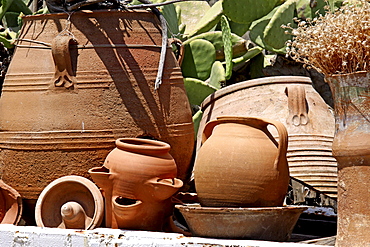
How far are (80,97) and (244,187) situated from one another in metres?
0.96

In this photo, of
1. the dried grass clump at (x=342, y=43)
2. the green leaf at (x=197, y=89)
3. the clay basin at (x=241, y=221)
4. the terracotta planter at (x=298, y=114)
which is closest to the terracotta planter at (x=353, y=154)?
the dried grass clump at (x=342, y=43)

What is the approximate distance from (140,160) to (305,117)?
3.32ft

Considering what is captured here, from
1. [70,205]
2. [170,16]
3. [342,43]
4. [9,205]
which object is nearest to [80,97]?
[70,205]

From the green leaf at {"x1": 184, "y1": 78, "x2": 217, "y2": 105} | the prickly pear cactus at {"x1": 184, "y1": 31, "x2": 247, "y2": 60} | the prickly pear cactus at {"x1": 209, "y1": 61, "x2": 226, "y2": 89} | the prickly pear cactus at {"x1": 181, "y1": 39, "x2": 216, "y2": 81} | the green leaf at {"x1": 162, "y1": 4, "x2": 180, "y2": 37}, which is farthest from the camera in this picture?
the prickly pear cactus at {"x1": 184, "y1": 31, "x2": 247, "y2": 60}

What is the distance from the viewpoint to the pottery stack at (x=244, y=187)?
240 centimetres

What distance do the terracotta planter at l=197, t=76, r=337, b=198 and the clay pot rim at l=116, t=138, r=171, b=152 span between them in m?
0.69

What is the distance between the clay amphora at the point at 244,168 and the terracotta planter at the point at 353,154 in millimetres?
297

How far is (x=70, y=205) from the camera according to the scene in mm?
2729

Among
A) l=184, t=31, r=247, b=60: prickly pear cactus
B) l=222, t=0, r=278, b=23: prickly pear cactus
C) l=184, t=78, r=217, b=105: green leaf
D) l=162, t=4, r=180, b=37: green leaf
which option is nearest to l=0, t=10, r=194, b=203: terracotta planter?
l=184, t=78, r=217, b=105: green leaf

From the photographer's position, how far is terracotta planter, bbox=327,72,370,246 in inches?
86.4

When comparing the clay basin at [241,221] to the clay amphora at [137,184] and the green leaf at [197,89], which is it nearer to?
the clay amphora at [137,184]

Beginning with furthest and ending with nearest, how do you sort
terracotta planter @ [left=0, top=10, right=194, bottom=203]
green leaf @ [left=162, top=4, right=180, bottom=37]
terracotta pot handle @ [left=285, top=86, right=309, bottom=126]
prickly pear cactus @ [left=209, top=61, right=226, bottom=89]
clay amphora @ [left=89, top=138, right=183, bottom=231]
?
green leaf @ [left=162, top=4, right=180, bottom=37] → prickly pear cactus @ [left=209, top=61, right=226, bottom=89] → terracotta pot handle @ [left=285, top=86, right=309, bottom=126] → terracotta planter @ [left=0, top=10, right=194, bottom=203] → clay amphora @ [left=89, top=138, right=183, bottom=231]

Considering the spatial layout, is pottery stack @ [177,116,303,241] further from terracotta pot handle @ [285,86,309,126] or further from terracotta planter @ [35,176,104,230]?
terracotta pot handle @ [285,86,309,126]

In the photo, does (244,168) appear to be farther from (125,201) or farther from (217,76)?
(217,76)
